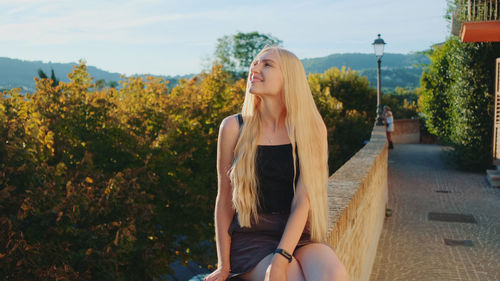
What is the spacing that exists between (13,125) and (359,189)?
4.01m

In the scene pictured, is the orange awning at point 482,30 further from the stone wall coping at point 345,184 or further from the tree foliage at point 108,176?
the tree foliage at point 108,176

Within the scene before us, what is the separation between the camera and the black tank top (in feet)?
8.77

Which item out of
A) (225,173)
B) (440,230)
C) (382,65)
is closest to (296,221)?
(225,173)

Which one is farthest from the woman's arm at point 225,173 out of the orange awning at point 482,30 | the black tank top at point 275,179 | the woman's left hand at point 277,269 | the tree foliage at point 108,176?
the orange awning at point 482,30

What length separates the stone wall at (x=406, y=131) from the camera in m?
26.7

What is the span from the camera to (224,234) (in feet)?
8.78

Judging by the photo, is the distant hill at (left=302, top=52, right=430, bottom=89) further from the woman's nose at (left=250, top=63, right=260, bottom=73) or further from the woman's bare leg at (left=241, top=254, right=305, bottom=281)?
the woman's bare leg at (left=241, top=254, right=305, bottom=281)

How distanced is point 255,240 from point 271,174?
376 millimetres

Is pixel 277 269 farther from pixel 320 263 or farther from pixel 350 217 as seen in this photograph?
pixel 350 217

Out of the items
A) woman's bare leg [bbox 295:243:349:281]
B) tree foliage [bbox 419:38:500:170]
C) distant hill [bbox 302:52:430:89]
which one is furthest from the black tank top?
distant hill [bbox 302:52:430:89]

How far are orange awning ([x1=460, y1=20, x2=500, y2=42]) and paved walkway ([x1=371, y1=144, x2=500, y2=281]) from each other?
13.0 ft

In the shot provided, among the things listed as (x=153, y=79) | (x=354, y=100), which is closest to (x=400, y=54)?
(x=354, y=100)

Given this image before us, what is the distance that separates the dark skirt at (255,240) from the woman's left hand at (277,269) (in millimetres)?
146

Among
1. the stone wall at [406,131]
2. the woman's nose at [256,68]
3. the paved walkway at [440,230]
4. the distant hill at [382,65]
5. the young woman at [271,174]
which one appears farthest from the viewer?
the distant hill at [382,65]
